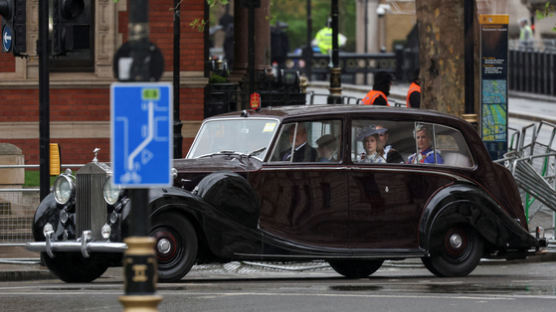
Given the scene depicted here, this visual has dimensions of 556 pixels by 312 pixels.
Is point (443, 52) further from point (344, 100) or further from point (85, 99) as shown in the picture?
point (344, 100)

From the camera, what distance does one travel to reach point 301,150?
13180mm

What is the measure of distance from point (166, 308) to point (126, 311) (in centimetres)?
375

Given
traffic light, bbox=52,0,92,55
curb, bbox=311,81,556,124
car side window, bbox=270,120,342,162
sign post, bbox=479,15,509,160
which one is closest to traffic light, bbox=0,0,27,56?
traffic light, bbox=52,0,92,55

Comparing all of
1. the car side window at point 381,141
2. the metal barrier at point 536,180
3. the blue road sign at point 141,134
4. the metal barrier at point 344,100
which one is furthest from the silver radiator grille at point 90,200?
the metal barrier at point 344,100

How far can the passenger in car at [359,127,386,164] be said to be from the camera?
44.3 ft

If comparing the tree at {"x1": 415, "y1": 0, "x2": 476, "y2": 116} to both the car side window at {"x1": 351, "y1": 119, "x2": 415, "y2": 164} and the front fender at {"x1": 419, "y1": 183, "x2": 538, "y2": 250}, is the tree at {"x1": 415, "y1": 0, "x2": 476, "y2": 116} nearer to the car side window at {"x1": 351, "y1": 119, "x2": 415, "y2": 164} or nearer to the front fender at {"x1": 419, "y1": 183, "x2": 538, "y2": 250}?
the front fender at {"x1": 419, "y1": 183, "x2": 538, "y2": 250}

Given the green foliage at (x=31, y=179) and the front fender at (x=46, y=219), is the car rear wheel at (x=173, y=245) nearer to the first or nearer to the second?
the front fender at (x=46, y=219)

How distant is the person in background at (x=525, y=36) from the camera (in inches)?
1915

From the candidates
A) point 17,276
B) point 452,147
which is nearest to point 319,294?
point 452,147

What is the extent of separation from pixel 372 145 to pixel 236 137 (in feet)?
4.45

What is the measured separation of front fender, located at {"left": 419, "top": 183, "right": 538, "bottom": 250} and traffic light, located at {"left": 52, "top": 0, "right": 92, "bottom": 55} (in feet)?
13.3

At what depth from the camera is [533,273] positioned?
590 inches

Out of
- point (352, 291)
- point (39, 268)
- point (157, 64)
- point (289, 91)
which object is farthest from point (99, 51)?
point (157, 64)

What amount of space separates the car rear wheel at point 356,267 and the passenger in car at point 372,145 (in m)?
1.28
